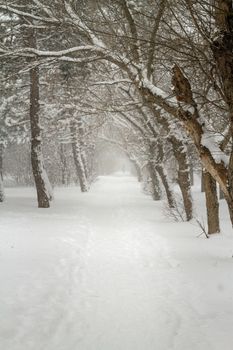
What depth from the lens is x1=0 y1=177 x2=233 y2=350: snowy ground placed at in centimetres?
500

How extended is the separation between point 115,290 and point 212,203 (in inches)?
205

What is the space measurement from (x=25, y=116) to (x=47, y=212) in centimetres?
947

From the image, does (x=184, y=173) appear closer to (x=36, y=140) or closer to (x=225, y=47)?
(x=36, y=140)

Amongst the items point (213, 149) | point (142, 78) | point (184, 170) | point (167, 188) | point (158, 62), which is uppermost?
point (158, 62)

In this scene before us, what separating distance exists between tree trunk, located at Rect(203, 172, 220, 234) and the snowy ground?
1.24 ft

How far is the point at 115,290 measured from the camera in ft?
22.6

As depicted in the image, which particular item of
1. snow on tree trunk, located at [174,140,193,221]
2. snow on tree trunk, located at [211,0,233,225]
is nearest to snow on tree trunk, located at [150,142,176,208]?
snow on tree trunk, located at [174,140,193,221]

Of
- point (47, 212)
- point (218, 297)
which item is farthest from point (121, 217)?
point (218, 297)

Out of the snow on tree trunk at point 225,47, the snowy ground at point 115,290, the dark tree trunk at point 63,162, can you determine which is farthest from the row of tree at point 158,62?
the dark tree trunk at point 63,162

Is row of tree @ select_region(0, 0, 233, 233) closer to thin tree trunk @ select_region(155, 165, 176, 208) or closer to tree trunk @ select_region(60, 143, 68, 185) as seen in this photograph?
thin tree trunk @ select_region(155, 165, 176, 208)

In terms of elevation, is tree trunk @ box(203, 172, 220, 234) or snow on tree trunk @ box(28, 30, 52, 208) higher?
snow on tree trunk @ box(28, 30, 52, 208)

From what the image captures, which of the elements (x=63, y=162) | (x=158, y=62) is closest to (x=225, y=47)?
(x=158, y=62)

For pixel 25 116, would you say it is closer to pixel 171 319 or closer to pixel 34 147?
pixel 34 147

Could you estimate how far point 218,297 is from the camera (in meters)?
6.35
